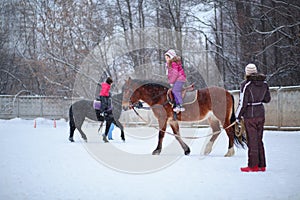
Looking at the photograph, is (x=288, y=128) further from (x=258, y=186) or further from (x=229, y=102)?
(x=258, y=186)

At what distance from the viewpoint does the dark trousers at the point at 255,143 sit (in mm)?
6555

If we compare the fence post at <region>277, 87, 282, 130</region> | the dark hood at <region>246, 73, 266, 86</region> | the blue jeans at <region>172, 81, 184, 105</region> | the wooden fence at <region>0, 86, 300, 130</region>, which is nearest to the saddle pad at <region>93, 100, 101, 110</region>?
the wooden fence at <region>0, 86, 300, 130</region>

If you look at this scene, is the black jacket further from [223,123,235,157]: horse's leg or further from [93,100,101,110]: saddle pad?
[93,100,101,110]: saddle pad

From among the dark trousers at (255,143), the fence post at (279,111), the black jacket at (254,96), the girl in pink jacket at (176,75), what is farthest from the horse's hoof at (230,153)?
the fence post at (279,111)

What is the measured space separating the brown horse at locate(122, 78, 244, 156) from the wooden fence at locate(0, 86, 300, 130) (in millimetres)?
6418

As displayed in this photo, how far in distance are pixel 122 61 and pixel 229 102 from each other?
15.8m

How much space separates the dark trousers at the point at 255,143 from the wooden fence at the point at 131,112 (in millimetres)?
8836

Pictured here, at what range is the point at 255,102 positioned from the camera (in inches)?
264

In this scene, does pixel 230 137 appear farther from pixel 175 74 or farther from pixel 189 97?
pixel 175 74

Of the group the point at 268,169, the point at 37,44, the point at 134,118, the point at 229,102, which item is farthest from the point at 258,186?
the point at 37,44

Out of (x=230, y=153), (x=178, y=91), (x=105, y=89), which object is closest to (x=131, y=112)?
(x=105, y=89)

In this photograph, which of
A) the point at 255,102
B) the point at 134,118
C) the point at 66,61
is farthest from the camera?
the point at 66,61

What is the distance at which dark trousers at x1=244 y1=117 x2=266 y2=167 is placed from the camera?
6.55 meters

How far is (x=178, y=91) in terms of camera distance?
8703 millimetres
